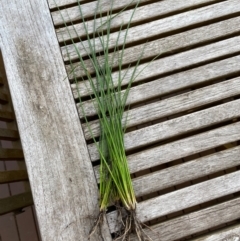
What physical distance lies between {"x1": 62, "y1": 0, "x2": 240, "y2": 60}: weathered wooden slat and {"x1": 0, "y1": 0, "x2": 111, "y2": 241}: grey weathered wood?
90 mm

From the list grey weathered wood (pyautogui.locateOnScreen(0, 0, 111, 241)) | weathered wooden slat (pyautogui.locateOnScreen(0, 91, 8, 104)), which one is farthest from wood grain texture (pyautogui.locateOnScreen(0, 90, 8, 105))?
grey weathered wood (pyautogui.locateOnScreen(0, 0, 111, 241))

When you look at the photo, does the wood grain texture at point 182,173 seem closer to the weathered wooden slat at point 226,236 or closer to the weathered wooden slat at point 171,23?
the weathered wooden slat at point 226,236

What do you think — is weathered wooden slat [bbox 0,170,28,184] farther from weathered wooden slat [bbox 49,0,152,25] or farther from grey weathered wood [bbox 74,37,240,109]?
weathered wooden slat [bbox 49,0,152,25]

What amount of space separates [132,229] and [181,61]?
17.7 inches

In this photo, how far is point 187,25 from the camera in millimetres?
1160

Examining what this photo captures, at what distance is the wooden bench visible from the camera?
1015mm

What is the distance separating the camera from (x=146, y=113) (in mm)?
1087

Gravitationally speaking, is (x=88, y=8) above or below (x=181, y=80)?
above

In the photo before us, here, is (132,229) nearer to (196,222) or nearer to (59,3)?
(196,222)

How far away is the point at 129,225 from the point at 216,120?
1.13 ft

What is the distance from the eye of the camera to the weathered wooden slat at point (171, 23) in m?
1.14

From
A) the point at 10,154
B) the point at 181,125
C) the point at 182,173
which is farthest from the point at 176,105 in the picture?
the point at 10,154

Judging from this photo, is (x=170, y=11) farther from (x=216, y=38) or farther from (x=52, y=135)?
(x=52, y=135)

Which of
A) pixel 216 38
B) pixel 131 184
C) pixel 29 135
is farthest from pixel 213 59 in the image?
pixel 29 135
